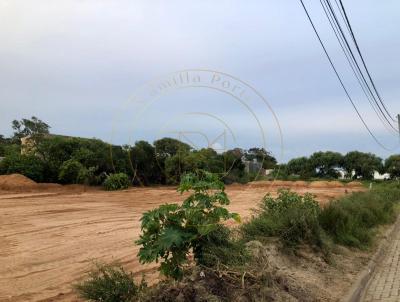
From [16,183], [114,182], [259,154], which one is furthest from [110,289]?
[114,182]

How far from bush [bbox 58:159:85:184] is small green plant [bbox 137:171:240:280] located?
121ft

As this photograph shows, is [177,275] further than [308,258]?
No

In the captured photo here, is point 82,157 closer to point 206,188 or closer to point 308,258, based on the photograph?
point 308,258

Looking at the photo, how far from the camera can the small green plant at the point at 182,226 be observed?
5570mm

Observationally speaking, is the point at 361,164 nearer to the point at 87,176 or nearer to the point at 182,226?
the point at 87,176

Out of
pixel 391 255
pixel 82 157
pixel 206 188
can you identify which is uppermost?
pixel 82 157

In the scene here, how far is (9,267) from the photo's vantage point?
10180 mm

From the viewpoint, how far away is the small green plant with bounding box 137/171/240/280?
5.57 metres

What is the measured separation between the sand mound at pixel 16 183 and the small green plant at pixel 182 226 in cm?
3197

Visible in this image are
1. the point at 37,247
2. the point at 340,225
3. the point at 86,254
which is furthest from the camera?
the point at 340,225

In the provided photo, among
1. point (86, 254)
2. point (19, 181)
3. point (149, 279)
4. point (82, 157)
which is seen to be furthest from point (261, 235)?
point (82, 157)

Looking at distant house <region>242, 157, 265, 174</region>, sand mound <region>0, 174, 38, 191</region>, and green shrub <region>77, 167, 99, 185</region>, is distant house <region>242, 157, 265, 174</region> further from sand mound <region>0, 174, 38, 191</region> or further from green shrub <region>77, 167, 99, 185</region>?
sand mound <region>0, 174, 38, 191</region>

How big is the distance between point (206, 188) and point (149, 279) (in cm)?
308

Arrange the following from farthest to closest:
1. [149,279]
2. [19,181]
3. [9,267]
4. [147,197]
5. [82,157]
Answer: [82,157] → [19,181] → [147,197] → [9,267] → [149,279]
